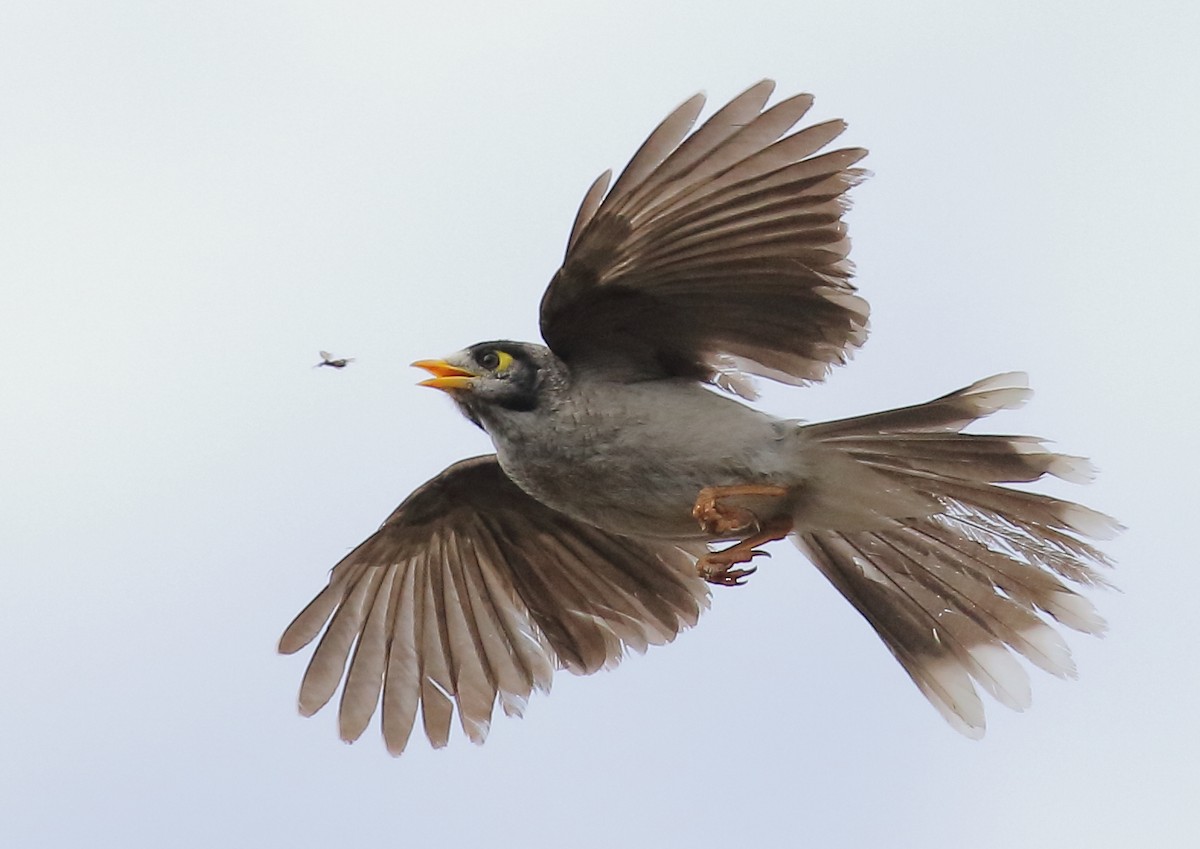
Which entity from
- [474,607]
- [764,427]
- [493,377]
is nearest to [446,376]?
[493,377]

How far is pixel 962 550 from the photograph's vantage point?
8211 millimetres

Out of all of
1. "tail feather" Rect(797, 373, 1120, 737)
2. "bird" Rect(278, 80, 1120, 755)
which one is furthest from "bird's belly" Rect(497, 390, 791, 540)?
"tail feather" Rect(797, 373, 1120, 737)

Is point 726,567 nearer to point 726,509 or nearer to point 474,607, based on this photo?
point 726,509

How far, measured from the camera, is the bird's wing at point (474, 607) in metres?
9.02

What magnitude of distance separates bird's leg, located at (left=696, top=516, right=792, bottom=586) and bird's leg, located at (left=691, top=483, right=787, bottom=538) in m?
0.09

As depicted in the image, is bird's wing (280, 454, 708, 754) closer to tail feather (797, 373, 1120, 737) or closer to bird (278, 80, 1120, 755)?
bird (278, 80, 1120, 755)

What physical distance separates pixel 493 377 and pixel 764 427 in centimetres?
103

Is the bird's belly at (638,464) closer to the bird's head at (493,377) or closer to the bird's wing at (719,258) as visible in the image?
the bird's head at (493,377)

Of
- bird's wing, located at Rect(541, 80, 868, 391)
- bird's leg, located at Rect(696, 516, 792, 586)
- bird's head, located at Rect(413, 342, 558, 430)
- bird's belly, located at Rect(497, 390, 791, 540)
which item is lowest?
bird's leg, located at Rect(696, 516, 792, 586)

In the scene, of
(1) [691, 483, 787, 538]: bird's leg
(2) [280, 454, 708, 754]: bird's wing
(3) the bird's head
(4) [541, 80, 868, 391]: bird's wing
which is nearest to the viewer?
(4) [541, 80, 868, 391]: bird's wing

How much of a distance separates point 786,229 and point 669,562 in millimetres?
1961

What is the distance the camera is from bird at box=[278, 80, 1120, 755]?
748 centimetres

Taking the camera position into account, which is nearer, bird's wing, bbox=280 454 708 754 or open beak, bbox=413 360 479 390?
open beak, bbox=413 360 479 390

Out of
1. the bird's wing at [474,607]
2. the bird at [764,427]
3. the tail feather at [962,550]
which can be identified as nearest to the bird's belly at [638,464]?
the bird at [764,427]
